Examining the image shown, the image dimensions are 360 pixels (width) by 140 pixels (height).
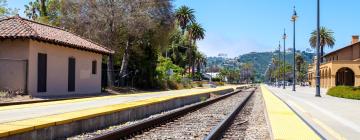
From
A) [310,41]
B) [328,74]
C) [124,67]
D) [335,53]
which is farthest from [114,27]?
[310,41]

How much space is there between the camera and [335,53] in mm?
94438

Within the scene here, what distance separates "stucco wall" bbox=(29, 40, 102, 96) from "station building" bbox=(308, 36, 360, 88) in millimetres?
51065

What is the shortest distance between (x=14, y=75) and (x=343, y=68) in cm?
6507

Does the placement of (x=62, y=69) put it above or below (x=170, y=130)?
above

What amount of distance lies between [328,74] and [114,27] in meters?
49.7

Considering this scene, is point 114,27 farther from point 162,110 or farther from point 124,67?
point 162,110

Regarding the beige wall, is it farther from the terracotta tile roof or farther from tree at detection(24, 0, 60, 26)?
the terracotta tile roof

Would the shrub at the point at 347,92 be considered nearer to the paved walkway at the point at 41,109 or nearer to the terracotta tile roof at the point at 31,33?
the terracotta tile roof at the point at 31,33

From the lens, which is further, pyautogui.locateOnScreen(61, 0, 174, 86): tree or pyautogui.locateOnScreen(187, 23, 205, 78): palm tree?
pyautogui.locateOnScreen(187, 23, 205, 78): palm tree

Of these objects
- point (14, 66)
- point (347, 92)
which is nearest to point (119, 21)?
point (14, 66)

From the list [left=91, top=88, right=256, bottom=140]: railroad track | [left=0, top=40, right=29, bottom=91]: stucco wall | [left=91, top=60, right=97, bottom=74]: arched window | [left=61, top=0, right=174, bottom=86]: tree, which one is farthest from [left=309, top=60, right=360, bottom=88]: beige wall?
[left=91, top=88, right=256, bottom=140]: railroad track

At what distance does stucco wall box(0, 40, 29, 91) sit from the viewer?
1064 inches

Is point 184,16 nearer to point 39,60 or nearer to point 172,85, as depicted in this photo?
point 172,85

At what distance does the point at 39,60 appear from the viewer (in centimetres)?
2827
